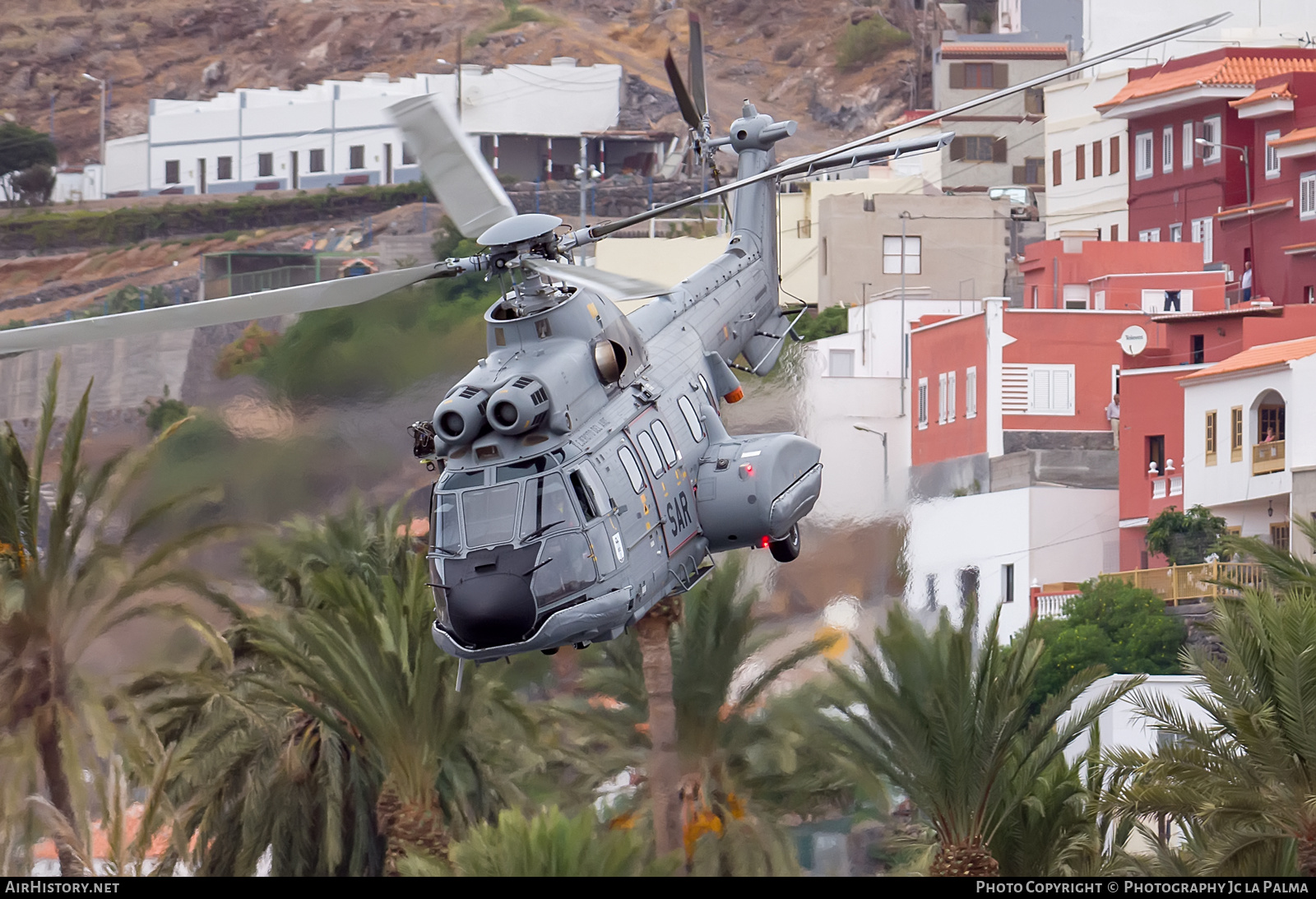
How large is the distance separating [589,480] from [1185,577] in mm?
47945

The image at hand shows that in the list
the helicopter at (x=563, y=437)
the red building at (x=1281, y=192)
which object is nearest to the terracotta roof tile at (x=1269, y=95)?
the red building at (x=1281, y=192)

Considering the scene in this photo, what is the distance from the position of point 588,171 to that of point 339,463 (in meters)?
94.7

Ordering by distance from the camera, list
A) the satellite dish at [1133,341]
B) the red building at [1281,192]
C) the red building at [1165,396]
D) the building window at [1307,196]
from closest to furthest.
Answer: the red building at [1165,396] → the satellite dish at [1133,341] → the building window at [1307,196] → the red building at [1281,192]

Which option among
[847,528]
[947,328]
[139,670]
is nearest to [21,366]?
[947,328]

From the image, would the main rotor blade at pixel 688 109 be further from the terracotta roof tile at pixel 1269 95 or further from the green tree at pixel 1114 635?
the terracotta roof tile at pixel 1269 95

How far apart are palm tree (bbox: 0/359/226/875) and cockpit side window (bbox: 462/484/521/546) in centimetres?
1338

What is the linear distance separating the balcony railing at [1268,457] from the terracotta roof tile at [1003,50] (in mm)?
71587

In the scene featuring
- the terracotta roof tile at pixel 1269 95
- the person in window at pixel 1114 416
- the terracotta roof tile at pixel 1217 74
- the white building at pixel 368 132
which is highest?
the white building at pixel 368 132

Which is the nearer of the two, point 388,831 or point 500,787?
point 388,831

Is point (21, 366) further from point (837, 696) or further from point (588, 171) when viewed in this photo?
point (837, 696)

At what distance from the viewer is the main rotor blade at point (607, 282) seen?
A: 23.7m

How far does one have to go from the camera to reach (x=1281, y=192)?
88.4 metres

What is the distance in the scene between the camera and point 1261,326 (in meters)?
74.2

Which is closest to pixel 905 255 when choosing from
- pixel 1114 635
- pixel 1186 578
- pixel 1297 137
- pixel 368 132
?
pixel 1297 137
